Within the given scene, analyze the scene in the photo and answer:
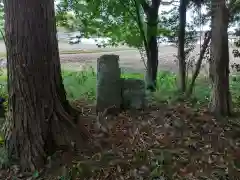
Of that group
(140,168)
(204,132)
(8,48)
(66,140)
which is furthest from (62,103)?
(204,132)

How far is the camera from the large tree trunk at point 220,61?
5.17m

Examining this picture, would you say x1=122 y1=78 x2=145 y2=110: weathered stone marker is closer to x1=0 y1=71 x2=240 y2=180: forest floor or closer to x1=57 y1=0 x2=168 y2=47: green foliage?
x1=0 y1=71 x2=240 y2=180: forest floor

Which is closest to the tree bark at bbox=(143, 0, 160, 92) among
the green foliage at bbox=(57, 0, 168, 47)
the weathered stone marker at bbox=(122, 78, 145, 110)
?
the green foliage at bbox=(57, 0, 168, 47)

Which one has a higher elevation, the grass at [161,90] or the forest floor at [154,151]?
the grass at [161,90]

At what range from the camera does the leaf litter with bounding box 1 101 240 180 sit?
383 cm

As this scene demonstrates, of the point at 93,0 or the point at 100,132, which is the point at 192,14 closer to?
the point at 93,0

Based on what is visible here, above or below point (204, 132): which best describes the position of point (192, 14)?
above

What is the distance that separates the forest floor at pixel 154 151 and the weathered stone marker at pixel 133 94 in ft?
0.66

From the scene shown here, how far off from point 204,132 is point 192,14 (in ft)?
14.7

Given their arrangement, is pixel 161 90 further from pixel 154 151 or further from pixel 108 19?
pixel 154 151

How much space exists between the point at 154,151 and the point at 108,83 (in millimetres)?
1808

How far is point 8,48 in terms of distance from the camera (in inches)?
160

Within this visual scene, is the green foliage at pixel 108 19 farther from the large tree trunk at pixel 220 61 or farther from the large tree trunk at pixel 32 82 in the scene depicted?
the large tree trunk at pixel 32 82

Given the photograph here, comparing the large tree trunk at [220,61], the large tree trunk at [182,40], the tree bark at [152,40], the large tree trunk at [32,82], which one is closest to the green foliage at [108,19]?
the tree bark at [152,40]
